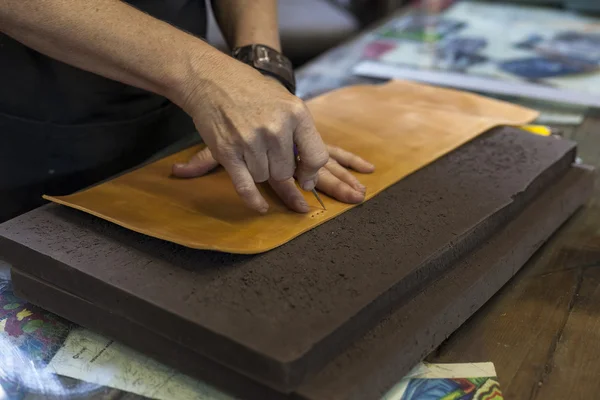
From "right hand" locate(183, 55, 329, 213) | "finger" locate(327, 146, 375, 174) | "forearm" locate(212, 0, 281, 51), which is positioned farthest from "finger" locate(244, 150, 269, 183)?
"forearm" locate(212, 0, 281, 51)

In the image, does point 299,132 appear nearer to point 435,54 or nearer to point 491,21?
point 435,54

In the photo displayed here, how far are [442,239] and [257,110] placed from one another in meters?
0.32

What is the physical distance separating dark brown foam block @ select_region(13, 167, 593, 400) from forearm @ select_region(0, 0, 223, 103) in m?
0.33

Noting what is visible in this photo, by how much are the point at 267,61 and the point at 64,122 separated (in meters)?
0.39

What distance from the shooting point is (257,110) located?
955mm

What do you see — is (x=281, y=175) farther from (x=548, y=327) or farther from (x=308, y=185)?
(x=548, y=327)

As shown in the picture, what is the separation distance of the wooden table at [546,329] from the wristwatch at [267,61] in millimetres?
546

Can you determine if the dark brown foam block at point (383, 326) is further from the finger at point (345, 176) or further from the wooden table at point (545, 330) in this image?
the finger at point (345, 176)

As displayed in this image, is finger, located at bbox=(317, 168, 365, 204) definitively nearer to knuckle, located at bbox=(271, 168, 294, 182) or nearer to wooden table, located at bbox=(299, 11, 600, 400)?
knuckle, located at bbox=(271, 168, 294, 182)

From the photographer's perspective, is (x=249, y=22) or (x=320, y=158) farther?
(x=249, y=22)

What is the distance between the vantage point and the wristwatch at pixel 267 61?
1287 millimetres

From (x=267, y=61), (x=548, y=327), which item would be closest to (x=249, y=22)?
(x=267, y=61)

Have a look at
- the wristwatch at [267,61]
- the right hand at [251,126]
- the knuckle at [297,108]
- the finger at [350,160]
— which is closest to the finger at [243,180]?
the right hand at [251,126]

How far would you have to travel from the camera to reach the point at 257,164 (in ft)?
3.21
